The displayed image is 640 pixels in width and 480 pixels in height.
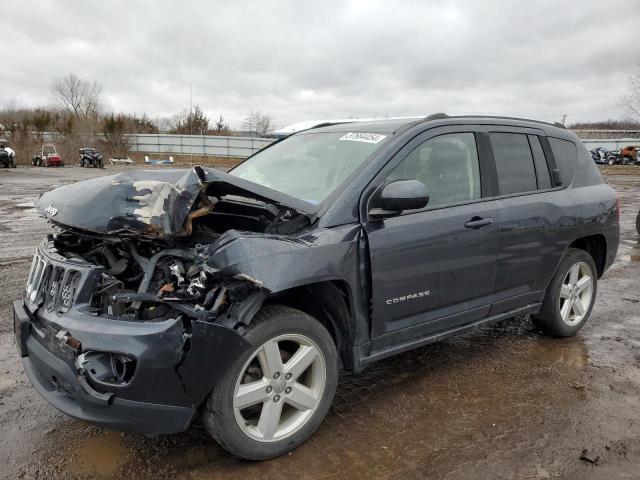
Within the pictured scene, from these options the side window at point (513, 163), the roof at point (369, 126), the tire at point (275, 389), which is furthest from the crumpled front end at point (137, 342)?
the side window at point (513, 163)

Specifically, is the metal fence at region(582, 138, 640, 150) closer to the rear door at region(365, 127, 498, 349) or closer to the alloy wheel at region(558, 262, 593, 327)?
the alloy wheel at region(558, 262, 593, 327)

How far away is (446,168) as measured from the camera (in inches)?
137

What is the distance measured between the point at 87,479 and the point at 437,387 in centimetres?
225

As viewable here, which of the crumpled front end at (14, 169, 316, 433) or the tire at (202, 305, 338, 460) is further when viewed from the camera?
the tire at (202, 305, 338, 460)

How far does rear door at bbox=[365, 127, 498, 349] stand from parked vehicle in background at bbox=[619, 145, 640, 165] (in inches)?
1840

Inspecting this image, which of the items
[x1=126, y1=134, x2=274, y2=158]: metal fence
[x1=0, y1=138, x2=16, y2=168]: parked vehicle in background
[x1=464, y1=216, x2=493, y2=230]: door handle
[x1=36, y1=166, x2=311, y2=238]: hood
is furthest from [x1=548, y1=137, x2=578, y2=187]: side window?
[x1=126, y1=134, x2=274, y2=158]: metal fence

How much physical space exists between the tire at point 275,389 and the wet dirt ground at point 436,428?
0.46ft

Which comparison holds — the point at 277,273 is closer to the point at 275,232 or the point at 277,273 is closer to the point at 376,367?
the point at 275,232

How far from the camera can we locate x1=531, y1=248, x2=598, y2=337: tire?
4.30 metres

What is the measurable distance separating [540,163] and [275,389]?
116 inches

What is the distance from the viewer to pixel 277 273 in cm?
245

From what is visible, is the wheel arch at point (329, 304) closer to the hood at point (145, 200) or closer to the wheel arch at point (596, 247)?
the hood at point (145, 200)

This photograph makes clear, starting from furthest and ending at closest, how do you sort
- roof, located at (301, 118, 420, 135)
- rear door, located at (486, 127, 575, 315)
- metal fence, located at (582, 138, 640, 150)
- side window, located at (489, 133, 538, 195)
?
metal fence, located at (582, 138, 640, 150) < side window, located at (489, 133, 538, 195) < rear door, located at (486, 127, 575, 315) < roof, located at (301, 118, 420, 135)

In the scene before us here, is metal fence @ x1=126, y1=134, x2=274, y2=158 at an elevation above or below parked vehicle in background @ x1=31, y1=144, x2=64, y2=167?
above
